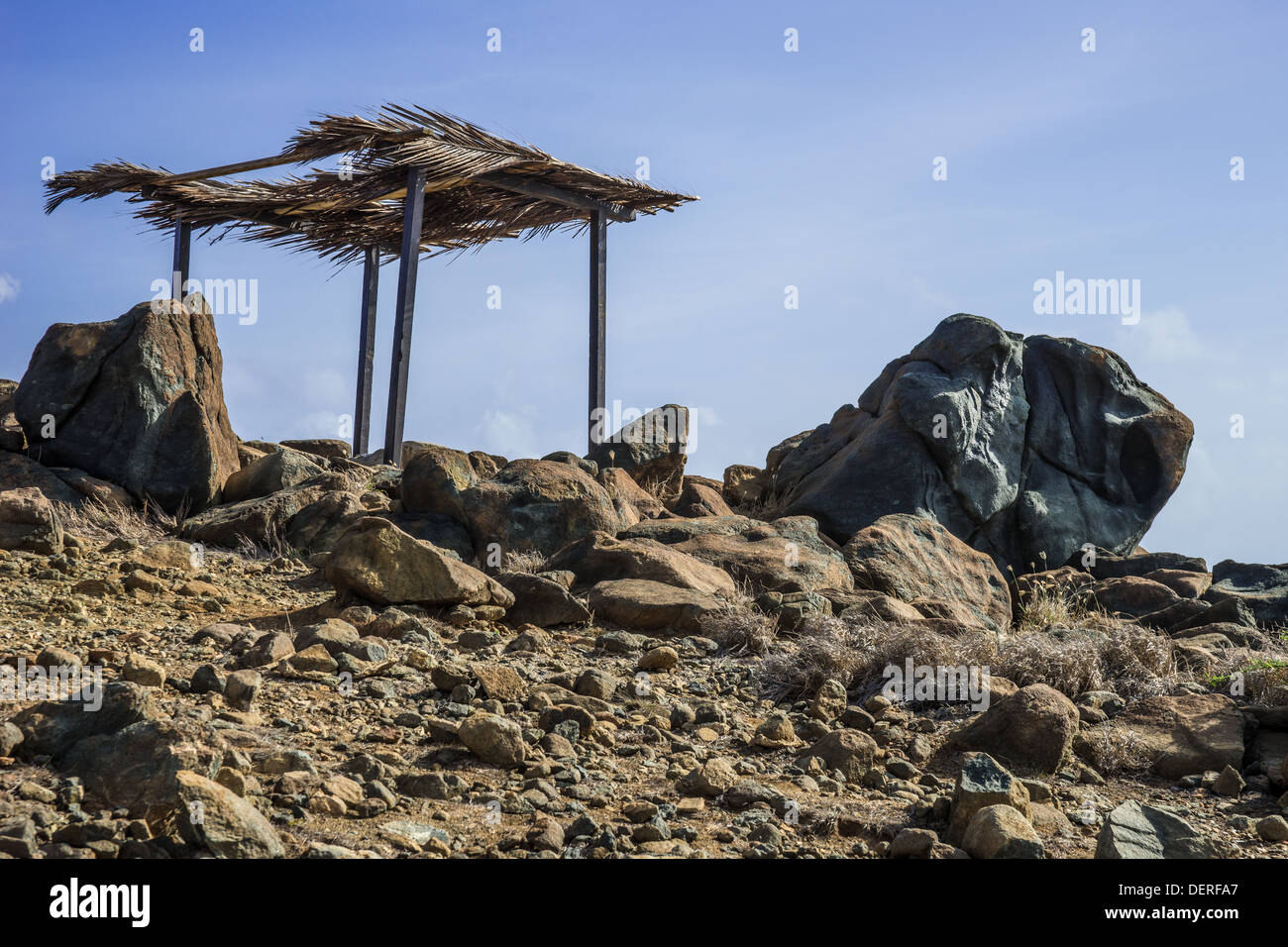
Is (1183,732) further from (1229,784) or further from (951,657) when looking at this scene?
(951,657)

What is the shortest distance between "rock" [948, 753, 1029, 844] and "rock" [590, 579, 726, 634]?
3.01 metres

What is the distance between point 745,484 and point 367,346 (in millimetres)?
5563

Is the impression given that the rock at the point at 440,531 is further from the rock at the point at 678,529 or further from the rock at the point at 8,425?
the rock at the point at 8,425

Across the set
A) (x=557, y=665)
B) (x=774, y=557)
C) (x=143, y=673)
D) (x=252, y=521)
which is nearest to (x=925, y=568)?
(x=774, y=557)

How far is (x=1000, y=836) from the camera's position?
3.85 metres

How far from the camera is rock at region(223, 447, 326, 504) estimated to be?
10.2 m

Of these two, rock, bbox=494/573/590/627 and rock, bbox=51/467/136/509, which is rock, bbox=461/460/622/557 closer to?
rock, bbox=494/573/590/627

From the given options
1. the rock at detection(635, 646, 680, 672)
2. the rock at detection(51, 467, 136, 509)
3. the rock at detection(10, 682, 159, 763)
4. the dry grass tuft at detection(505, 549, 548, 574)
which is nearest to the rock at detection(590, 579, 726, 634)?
the rock at detection(635, 646, 680, 672)
